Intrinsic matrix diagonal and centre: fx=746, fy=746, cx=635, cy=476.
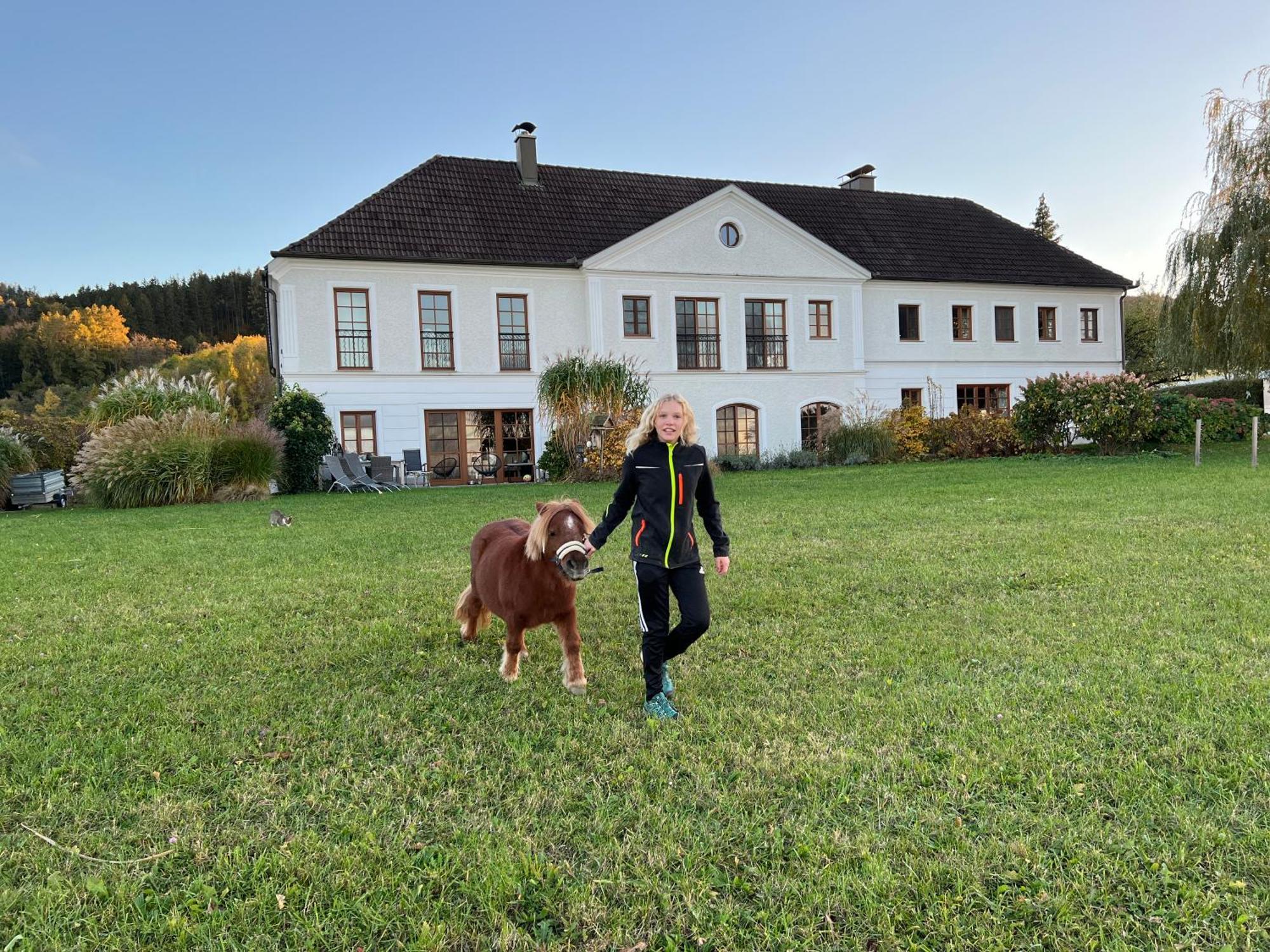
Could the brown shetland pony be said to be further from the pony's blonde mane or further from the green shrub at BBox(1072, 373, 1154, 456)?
the green shrub at BBox(1072, 373, 1154, 456)

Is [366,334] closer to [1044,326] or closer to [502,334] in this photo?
[502,334]

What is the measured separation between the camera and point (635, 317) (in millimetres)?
23094

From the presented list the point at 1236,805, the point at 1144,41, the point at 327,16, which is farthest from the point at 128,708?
the point at 1144,41

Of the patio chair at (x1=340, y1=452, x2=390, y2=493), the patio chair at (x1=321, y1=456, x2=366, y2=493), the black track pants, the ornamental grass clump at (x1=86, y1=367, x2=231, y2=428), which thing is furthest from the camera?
the patio chair at (x1=340, y1=452, x2=390, y2=493)

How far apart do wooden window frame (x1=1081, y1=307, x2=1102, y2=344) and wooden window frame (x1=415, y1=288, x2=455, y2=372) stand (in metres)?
23.2

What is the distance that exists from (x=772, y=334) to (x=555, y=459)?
31.6ft

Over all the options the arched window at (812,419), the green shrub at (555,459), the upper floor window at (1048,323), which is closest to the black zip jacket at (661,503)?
the green shrub at (555,459)

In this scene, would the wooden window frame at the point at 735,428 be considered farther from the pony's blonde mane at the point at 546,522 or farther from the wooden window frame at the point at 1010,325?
the pony's blonde mane at the point at 546,522

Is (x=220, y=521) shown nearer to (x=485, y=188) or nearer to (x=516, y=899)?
(x=516, y=899)

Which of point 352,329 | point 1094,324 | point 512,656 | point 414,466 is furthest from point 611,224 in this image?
point 512,656

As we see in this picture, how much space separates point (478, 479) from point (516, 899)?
19670 mm

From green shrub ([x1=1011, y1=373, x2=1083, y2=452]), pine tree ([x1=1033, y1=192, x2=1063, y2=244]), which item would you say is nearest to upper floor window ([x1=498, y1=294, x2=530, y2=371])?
green shrub ([x1=1011, y1=373, x2=1083, y2=452])

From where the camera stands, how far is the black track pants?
365 centimetres

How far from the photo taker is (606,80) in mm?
17047
